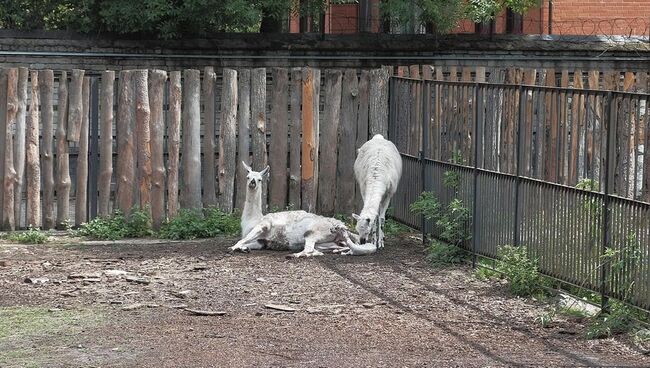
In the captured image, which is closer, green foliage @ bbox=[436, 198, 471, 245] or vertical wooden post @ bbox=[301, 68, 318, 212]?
green foliage @ bbox=[436, 198, 471, 245]

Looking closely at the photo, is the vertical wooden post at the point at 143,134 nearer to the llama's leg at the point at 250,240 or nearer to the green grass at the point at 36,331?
the llama's leg at the point at 250,240

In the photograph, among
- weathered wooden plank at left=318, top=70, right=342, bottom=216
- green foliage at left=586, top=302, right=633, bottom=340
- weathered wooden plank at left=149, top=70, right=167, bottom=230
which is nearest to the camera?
green foliage at left=586, top=302, right=633, bottom=340

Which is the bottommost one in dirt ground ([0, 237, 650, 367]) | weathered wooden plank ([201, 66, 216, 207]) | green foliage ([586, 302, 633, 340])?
dirt ground ([0, 237, 650, 367])

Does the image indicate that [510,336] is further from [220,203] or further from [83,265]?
[220,203]

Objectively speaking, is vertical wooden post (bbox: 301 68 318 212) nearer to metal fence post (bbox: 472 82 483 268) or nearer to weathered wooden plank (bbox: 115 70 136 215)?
weathered wooden plank (bbox: 115 70 136 215)

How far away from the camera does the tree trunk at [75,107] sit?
45.6ft

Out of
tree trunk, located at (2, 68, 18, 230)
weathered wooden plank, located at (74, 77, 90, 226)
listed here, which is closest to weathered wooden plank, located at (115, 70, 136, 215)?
weathered wooden plank, located at (74, 77, 90, 226)

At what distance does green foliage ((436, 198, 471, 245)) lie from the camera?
1195 cm

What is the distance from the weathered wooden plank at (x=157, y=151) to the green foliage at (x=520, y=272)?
4762mm

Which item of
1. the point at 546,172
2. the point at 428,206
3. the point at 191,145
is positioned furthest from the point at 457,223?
the point at 191,145

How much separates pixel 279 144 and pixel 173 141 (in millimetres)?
1255

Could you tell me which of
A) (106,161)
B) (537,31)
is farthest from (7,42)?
(537,31)

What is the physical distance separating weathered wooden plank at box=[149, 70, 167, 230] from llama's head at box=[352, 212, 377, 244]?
8.57 feet

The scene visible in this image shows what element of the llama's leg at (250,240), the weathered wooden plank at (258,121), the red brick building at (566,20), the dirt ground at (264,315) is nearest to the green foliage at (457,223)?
the dirt ground at (264,315)
